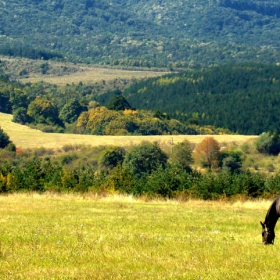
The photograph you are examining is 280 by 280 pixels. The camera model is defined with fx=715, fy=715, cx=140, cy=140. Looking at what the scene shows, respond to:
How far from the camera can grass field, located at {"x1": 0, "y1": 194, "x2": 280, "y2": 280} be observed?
47.1ft

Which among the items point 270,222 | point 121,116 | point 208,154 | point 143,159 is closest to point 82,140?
point 208,154

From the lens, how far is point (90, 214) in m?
25.7

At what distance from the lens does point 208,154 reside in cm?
8744

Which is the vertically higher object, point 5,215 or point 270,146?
point 5,215

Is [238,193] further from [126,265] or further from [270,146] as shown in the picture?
[270,146]

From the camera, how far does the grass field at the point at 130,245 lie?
47.1 ft

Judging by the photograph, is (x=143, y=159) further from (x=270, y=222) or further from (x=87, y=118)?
(x=270, y=222)

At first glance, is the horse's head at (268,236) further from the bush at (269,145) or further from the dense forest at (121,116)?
the dense forest at (121,116)

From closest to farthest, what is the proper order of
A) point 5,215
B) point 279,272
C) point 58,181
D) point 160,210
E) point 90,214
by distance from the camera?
point 279,272 → point 5,215 → point 90,214 → point 160,210 → point 58,181

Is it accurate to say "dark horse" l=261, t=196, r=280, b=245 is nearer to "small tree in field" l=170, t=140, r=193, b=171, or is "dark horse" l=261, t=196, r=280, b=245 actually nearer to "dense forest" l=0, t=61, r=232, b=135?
"small tree in field" l=170, t=140, r=193, b=171

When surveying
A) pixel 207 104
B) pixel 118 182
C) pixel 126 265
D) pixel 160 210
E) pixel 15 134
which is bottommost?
pixel 207 104

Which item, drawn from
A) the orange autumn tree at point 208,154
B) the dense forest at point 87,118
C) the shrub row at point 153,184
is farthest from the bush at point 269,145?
the shrub row at point 153,184

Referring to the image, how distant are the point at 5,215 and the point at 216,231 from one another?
7.48 m

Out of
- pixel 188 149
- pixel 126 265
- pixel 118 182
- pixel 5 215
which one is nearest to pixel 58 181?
pixel 118 182
